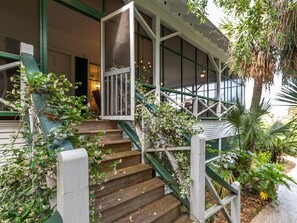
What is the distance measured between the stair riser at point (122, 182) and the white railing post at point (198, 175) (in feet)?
2.51

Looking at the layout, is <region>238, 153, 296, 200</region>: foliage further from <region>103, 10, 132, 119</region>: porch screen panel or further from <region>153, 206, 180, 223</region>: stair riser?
<region>103, 10, 132, 119</region>: porch screen panel

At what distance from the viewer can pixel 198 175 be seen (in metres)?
2.61

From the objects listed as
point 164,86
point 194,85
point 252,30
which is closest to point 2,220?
point 252,30

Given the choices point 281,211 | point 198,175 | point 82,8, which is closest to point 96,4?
point 82,8

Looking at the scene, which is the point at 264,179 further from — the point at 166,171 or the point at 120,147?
the point at 120,147

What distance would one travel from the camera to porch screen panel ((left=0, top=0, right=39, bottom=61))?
3.08 metres

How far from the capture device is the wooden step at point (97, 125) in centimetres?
343

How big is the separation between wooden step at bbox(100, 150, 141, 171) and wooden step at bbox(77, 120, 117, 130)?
707 millimetres

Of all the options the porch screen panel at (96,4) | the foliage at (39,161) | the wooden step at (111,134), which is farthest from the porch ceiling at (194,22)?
the foliage at (39,161)

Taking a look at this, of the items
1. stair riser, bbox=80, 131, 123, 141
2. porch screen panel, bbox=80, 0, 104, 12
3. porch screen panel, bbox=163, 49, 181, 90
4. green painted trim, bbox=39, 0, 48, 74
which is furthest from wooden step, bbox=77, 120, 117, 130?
porch screen panel, bbox=163, 49, 181, 90

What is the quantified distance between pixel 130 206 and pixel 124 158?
759 mm

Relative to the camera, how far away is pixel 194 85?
7051 mm

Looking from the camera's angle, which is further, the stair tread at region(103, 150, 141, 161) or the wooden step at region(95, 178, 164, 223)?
the stair tread at region(103, 150, 141, 161)

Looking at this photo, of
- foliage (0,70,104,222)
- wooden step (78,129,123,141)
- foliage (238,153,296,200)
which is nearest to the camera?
foliage (0,70,104,222)
